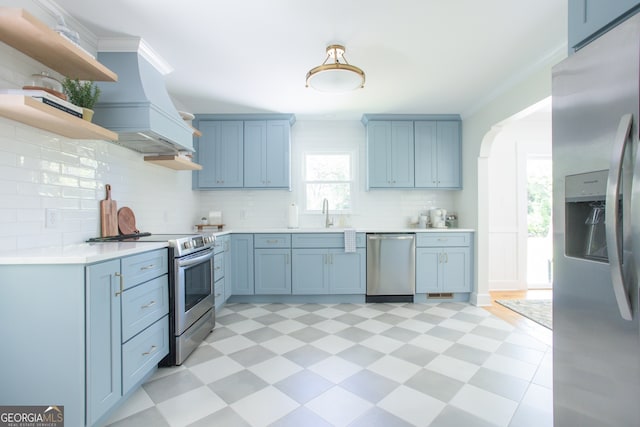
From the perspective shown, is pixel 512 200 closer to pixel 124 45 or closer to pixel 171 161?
pixel 171 161

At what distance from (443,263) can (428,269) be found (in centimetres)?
22

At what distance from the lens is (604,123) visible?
1.09 meters

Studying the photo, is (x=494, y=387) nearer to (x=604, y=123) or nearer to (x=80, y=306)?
(x=604, y=123)

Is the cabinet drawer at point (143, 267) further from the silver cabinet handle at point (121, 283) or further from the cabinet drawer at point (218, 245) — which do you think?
the cabinet drawer at point (218, 245)

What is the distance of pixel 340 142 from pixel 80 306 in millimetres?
3763

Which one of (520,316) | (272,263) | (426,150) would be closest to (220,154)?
(272,263)

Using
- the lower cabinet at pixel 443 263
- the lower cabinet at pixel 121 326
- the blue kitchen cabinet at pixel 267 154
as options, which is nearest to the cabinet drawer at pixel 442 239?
the lower cabinet at pixel 443 263

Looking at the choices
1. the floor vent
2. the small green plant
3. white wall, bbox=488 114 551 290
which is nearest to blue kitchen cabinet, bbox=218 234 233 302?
the small green plant

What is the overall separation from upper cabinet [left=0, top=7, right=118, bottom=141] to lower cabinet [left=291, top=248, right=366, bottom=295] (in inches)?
98.1

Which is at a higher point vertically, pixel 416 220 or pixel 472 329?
pixel 416 220

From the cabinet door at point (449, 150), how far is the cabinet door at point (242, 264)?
9.23 feet

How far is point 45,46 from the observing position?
1717 millimetres

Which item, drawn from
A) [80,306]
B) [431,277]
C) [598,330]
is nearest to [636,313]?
[598,330]

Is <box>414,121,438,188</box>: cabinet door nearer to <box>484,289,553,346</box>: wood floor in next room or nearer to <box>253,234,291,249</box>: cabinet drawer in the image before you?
<box>484,289,553,346</box>: wood floor in next room
